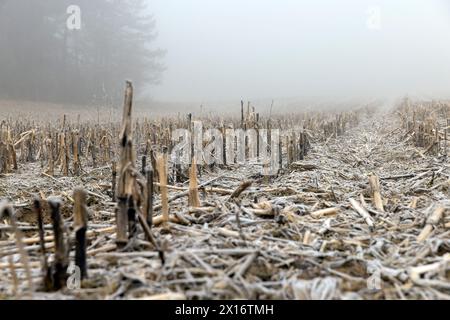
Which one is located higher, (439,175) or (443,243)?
→ (439,175)

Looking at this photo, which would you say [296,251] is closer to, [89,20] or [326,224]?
[326,224]

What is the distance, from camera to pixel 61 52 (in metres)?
29.1

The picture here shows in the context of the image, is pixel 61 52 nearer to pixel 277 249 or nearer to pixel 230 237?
pixel 230 237

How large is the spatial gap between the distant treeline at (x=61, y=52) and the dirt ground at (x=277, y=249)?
74.1 ft

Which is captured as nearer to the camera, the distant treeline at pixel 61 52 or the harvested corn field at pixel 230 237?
the harvested corn field at pixel 230 237

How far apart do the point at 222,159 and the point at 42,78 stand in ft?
82.5

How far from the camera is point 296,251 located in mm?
2619

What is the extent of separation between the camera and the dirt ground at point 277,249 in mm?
2199

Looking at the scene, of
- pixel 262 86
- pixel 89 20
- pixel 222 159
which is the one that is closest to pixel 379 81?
pixel 262 86

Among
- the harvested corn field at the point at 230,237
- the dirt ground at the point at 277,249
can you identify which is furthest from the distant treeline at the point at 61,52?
Result: the dirt ground at the point at 277,249

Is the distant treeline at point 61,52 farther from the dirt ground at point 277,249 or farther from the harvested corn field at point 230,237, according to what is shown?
the dirt ground at point 277,249

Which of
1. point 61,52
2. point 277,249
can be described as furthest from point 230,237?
point 61,52

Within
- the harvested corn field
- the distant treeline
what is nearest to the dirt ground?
the harvested corn field
